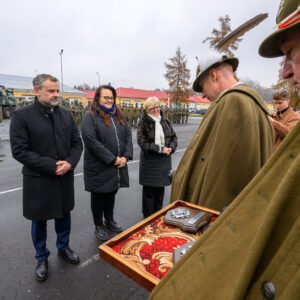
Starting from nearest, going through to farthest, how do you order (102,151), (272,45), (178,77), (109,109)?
(272,45) < (102,151) < (109,109) < (178,77)

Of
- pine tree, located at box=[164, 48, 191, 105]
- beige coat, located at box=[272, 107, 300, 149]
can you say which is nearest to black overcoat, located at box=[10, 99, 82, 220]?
beige coat, located at box=[272, 107, 300, 149]

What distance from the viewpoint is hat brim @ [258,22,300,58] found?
79 cm

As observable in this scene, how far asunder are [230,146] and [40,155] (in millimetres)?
1839

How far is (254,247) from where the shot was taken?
2.21ft

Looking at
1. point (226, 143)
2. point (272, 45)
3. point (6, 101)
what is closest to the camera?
point (272, 45)

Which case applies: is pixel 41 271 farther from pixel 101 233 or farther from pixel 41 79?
pixel 41 79

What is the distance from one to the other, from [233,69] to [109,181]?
→ 6.53 ft

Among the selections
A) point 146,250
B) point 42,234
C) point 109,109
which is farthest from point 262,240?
point 109,109

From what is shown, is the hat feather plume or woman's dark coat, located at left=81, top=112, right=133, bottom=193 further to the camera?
woman's dark coat, located at left=81, top=112, right=133, bottom=193

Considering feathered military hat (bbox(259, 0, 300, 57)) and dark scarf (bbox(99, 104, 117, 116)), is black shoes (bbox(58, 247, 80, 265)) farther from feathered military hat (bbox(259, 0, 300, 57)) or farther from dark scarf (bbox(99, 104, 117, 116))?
feathered military hat (bbox(259, 0, 300, 57))

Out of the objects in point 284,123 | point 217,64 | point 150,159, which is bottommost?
point 150,159

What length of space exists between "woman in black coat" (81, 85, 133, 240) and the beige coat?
223 centimetres

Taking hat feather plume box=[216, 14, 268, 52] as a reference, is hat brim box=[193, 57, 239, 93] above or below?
below

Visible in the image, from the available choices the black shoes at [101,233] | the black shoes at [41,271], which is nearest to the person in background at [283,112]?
the black shoes at [101,233]
